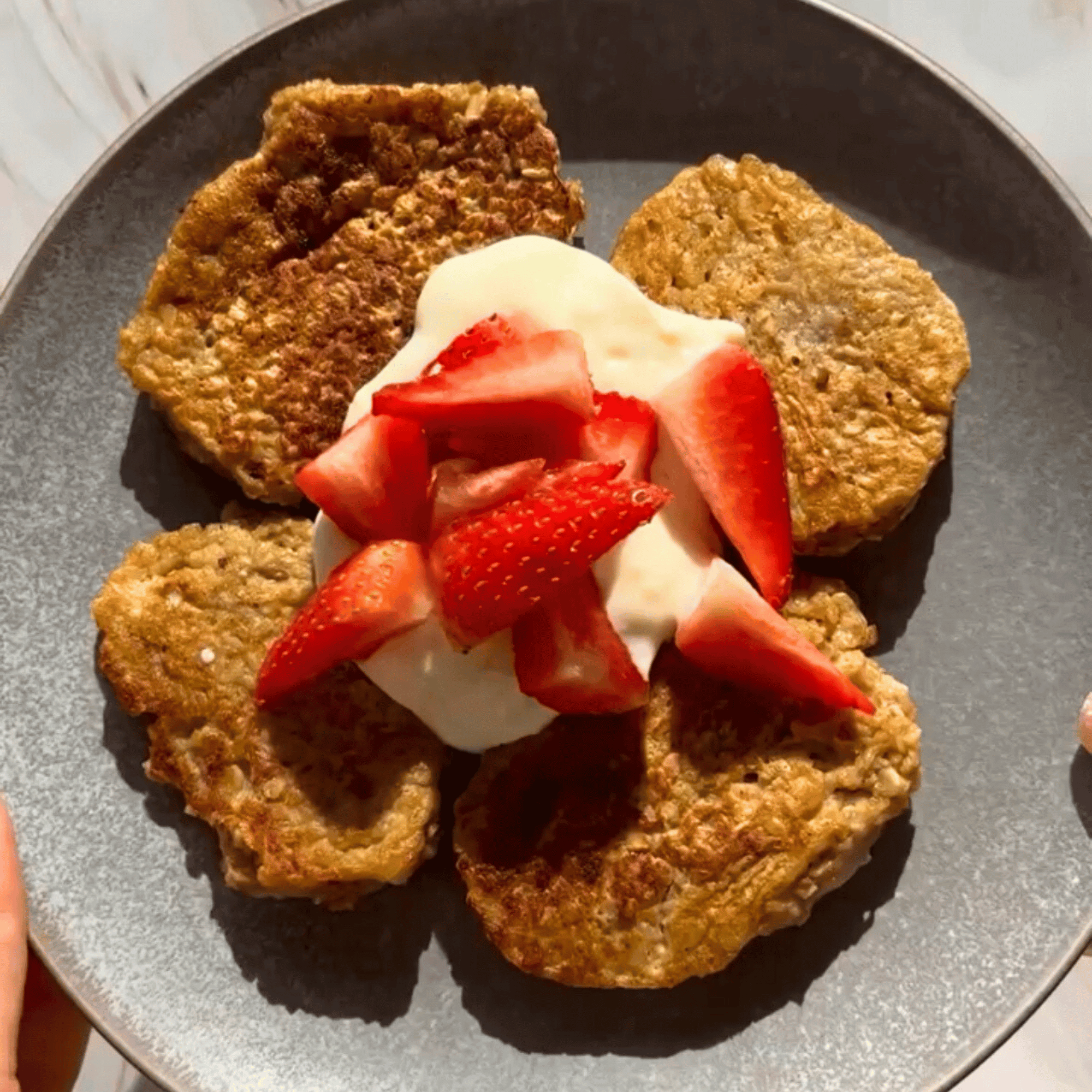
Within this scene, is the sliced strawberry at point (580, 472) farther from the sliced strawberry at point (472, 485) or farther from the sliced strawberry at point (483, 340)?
the sliced strawberry at point (483, 340)

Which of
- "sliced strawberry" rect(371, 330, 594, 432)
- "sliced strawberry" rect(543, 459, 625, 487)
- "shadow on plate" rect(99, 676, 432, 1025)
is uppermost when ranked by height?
"sliced strawberry" rect(371, 330, 594, 432)

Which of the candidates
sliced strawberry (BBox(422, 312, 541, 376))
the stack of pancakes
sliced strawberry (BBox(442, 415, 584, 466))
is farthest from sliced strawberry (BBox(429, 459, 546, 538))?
the stack of pancakes

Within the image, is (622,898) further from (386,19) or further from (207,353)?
(386,19)

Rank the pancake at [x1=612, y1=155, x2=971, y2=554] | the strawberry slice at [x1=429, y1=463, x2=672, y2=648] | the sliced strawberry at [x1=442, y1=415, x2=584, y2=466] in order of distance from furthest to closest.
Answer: the pancake at [x1=612, y1=155, x2=971, y2=554] < the sliced strawberry at [x1=442, y1=415, x2=584, y2=466] < the strawberry slice at [x1=429, y1=463, x2=672, y2=648]

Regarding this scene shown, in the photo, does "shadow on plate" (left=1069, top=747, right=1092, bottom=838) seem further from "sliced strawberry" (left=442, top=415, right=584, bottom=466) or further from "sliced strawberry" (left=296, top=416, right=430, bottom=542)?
"sliced strawberry" (left=296, top=416, right=430, bottom=542)

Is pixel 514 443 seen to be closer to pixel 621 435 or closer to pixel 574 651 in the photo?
pixel 621 435

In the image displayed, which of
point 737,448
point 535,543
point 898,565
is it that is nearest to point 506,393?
point 535,543

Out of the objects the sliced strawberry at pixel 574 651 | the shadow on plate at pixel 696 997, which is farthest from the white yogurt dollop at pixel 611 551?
the shadow on plate at pixel 696 997

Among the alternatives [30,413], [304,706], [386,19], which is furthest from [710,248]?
[30,413]
